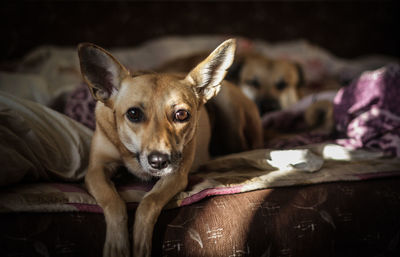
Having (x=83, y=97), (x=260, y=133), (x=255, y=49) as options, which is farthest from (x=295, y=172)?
(x=255, y=49)

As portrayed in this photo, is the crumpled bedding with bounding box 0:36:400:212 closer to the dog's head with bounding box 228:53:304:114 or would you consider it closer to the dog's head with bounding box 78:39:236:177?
the dog's head with bounding box 78:39:236:177

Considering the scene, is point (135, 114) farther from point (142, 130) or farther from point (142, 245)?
point (142, 245)

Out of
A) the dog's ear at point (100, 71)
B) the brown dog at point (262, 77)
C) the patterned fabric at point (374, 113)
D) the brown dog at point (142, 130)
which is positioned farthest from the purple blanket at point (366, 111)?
the brown dog at point (262, 77)

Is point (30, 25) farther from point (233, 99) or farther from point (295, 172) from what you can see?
point (295, 172)

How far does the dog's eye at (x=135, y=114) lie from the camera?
138 centimetres

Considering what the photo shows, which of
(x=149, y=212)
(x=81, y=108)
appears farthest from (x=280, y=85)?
(x=149, y=212)

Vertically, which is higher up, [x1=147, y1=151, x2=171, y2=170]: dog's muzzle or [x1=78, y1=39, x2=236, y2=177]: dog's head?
[x1=78, y1=39, x2=236, y2=177]: dog's head

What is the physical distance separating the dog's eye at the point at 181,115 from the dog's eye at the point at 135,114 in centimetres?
16

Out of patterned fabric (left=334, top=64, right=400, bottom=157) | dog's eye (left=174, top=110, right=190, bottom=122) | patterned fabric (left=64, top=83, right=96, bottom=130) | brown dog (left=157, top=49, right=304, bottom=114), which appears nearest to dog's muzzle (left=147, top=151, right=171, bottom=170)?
dog's eye (left=174, top=110, right=190, bottom=122)

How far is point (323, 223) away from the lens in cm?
138

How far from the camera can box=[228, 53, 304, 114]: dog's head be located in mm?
3393

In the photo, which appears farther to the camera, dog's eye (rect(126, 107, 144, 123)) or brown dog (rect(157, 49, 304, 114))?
brown dog (rect(157, 49, 304, 114))

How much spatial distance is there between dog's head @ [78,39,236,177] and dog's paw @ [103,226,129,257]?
281 mm

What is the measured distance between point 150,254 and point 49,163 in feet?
2.17
